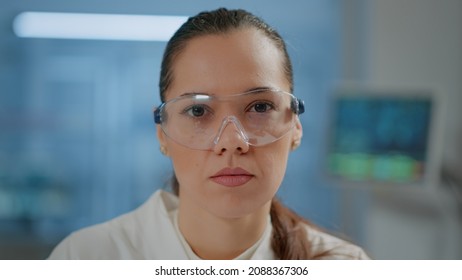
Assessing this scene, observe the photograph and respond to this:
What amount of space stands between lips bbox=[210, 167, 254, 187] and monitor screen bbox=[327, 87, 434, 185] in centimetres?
95

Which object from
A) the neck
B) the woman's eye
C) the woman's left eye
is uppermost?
the woman's left eye

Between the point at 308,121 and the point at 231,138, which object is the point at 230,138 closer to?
the point at 231,138

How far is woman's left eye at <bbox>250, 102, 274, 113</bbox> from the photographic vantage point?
3.27ft

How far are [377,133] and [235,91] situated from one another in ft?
3.35

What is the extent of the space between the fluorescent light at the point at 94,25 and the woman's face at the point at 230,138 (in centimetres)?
27

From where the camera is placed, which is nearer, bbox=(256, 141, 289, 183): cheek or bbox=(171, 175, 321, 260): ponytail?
bbox=(256, 141, 289, 183): cheek

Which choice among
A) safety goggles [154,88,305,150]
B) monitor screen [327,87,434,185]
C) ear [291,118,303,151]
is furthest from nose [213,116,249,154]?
monitor screen [327,87,434,185]

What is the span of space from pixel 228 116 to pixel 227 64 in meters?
0.09

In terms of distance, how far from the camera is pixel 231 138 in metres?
0.98

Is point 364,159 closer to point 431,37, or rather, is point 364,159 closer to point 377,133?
point 377,133

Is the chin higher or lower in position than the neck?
higher

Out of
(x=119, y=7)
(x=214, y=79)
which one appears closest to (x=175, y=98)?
(x=214, y=79)

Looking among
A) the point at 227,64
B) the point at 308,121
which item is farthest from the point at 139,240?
the point at 308,121

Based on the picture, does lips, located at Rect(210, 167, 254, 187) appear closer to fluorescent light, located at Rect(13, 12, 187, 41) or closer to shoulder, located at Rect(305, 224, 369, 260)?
shoulder, located at Rect(305, 224, 369, 260)
